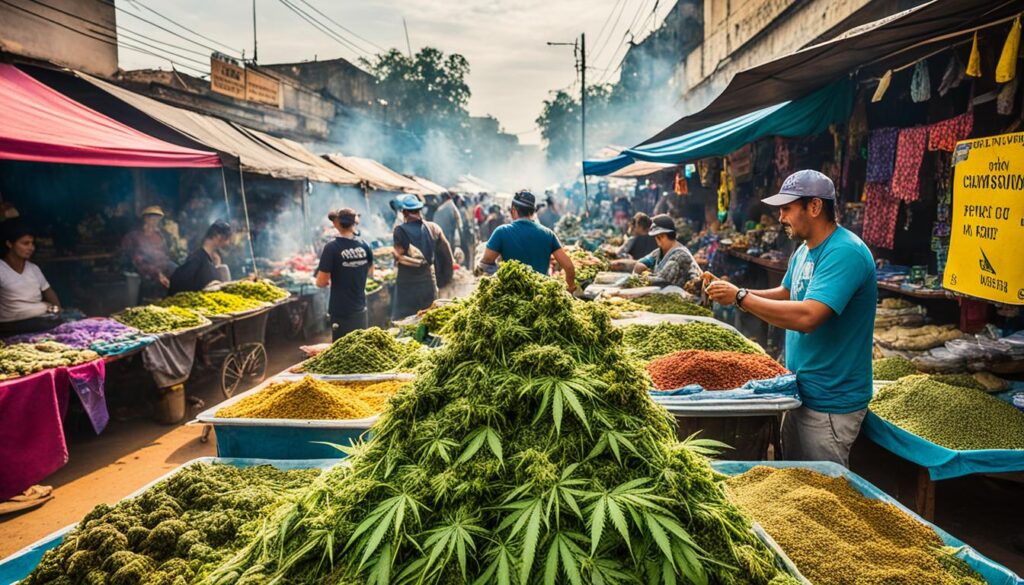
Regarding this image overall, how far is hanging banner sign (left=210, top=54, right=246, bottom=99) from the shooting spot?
442 inches

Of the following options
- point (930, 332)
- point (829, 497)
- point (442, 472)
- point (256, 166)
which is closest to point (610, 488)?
point (442, 472)

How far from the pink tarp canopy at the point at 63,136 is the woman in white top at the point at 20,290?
0.84 metres

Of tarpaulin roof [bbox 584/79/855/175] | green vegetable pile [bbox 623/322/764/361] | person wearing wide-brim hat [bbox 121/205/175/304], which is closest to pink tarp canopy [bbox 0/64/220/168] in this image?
person wearing wide-brim hat [bbox 121/205/175/304]

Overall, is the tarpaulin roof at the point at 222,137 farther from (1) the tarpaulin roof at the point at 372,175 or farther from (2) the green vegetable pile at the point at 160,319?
(1) the tarpaulin roof at the point at 372,175

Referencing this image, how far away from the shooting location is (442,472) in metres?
1.82

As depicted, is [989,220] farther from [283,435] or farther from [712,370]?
[283,435]

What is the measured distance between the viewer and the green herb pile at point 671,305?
634 cm

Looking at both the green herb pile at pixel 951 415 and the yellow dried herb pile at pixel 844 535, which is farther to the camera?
the green herb pile at pixel 951 415

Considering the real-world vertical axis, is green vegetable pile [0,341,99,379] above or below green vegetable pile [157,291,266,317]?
below

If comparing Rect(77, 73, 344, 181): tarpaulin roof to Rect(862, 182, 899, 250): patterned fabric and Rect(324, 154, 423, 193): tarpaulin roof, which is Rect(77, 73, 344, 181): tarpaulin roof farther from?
Rect(862, 182, 899, 250): patterned fabric

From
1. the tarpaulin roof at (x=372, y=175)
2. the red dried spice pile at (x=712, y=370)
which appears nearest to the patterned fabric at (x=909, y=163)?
the red dried spice pile at (x=712, y=370)

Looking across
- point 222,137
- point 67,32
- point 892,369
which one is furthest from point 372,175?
point 892,369

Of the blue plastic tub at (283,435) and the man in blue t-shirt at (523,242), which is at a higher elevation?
the man in blue t-shirt at (523,242)

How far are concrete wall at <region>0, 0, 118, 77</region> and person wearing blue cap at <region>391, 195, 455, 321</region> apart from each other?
745cm
